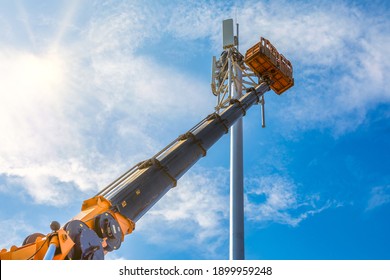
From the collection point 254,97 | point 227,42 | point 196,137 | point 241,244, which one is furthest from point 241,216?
point 227,42

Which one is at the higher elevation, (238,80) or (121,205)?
(238,80)

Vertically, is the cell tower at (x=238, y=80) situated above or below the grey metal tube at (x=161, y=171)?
above

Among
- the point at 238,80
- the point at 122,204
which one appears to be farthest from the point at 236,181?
the point at 122,204

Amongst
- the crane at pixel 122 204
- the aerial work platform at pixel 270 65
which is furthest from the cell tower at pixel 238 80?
the crane at pixel 122 204

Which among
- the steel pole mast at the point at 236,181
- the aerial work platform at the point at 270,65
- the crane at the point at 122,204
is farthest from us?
the aerial work platform at the point at 270,65

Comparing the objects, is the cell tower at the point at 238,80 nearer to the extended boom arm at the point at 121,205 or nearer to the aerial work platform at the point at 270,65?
the aerial work platform at the point at 270,65

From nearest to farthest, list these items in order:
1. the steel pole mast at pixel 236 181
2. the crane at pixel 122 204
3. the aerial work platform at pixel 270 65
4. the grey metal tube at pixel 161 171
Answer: the crane at pixel 122 204
the grey metal tube at pixel 161 171
the steel pole mast at pixel 236 181
the aerial work platform at pixel 270 65

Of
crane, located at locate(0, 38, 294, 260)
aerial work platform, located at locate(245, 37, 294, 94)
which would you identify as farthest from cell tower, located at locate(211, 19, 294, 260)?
crane, located at locate(0, 38, 294, 260)

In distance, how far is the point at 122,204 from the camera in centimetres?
692

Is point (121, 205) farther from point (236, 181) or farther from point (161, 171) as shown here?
point (236, 181)

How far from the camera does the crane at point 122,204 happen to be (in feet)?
17.4

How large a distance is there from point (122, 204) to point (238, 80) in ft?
40.5

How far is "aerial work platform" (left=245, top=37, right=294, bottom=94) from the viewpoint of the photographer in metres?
17.1

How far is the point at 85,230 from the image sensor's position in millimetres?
5629
